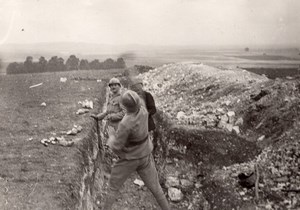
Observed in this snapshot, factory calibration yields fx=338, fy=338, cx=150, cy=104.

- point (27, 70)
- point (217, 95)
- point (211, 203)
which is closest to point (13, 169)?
point (211, 203)

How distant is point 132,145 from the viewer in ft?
12.6

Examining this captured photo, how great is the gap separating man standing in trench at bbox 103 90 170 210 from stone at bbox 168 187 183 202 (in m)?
1.49

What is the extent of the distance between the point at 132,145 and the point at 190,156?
301 centimetres

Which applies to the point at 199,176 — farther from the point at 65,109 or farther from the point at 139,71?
the point at 139,71


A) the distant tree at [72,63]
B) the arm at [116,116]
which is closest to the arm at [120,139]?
the arm at [116,116]

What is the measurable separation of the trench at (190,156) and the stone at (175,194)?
186 millimetres

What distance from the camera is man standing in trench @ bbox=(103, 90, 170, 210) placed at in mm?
3678

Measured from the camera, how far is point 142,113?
3.79 m

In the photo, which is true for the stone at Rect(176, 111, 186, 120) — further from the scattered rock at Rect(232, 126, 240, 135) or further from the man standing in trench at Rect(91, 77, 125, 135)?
the man standing in trench at Rect(91, 77, 125, 135)

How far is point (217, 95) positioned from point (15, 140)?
559 centimetres

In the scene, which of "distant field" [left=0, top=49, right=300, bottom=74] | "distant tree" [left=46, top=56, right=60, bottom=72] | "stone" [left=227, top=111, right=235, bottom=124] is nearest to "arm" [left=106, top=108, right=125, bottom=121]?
"stone" [left=227, top=111, right=235, bottom=124]

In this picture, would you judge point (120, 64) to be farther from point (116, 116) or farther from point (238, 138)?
point (116, 116)

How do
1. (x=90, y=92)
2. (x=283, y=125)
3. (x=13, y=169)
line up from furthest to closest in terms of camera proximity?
(x=90, y=92)
(x=283, y=125)
(x=13, y=169)

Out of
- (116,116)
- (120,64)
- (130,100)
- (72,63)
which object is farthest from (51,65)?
(130,100)
